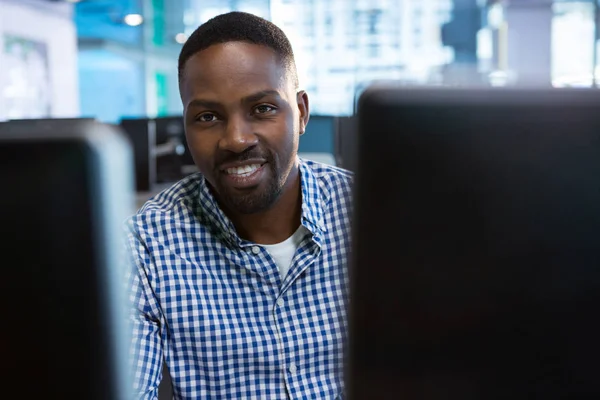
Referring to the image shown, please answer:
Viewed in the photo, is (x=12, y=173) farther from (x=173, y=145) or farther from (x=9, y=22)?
(x=9, y=22)

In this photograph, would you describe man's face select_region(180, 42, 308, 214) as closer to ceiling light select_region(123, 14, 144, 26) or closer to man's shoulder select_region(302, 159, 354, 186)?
man's shoulder select_region(302, 159, 354, 186)

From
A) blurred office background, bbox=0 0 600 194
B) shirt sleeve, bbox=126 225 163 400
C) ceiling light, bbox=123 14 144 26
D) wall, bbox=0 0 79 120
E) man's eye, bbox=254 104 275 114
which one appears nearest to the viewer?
shirt sleeve, bbox=126 225 163 400

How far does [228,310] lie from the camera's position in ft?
2.96

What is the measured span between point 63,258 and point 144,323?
2.01ft

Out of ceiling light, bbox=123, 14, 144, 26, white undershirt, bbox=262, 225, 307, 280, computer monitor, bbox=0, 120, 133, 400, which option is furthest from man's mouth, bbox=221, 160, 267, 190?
ceiling light, bbox=123, 14, 144, 26

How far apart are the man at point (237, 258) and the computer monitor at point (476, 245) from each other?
1.94ft

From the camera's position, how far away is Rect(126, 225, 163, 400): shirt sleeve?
32.9 inches

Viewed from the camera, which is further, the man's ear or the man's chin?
the man's ear

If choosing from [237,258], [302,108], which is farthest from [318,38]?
[237,258]

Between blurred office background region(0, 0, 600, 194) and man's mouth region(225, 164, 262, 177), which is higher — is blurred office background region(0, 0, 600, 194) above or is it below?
above

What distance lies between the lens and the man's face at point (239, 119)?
911mm

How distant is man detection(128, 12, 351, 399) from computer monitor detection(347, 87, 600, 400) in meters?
0.59

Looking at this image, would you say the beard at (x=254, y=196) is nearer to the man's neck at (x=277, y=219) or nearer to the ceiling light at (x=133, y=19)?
the man's neck at (x=277, y=219)

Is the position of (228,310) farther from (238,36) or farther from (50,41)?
(50,41)
